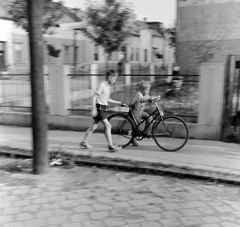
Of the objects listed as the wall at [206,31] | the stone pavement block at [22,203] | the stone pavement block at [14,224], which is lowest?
the stone pavement block at [14,224]

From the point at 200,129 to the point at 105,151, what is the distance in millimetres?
2211

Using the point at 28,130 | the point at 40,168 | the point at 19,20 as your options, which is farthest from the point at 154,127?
the point at 19,20

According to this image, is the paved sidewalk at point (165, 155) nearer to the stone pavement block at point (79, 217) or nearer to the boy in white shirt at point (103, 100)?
the boy in white shirt at point (103, 100)

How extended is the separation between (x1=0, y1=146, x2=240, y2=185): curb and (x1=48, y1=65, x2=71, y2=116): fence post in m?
2.33

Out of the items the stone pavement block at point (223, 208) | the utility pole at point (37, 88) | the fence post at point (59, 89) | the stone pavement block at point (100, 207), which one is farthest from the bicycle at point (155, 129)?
the stone pavement block at point (100, 207)

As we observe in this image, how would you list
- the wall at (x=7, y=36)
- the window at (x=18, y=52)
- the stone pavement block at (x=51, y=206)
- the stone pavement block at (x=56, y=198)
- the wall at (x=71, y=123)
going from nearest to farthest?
the stone pavement block at (x=51, y=206)
the stone pavement block at (x=56, y=198)
the wall at (x=71, y=123)
the wall at (x=7, y=36)
the window at (x=18, y=52)

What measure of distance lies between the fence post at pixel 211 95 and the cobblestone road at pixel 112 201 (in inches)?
95.4

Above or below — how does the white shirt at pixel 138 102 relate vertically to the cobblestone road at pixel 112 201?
above

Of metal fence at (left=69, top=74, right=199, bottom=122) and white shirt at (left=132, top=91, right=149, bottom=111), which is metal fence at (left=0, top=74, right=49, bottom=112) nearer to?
metal fence at (left=69, top=74, right=199, bottom=122)

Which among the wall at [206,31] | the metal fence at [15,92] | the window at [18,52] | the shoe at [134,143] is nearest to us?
the shoe at [134,143]

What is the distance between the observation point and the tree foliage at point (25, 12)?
67.5ft

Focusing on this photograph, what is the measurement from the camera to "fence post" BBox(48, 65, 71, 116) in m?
Answer: 8.74

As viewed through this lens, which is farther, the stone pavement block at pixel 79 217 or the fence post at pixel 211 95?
the fence post at pixel 211 95

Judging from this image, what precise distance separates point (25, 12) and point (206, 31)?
11290mm
